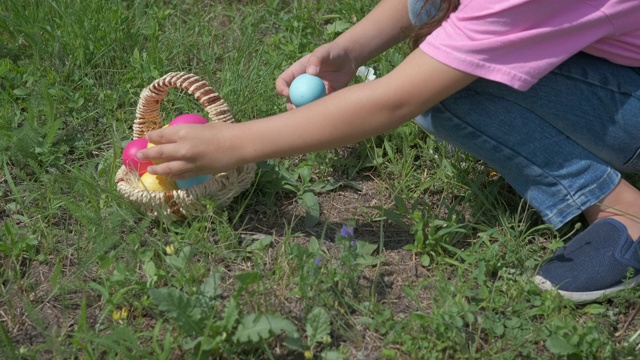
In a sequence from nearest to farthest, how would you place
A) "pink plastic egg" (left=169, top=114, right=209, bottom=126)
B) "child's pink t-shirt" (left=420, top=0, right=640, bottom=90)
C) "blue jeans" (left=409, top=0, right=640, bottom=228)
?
"child's pink t-shirt" (left=420, top=0, right=640, bottom=90), "blue jeans" (left=409, top=0, right=640, bottom=228), "pink plastic egg" (left=169, top=114, right=209, bottom=126)

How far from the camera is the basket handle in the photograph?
80.7 inches

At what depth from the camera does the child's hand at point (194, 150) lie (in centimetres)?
174

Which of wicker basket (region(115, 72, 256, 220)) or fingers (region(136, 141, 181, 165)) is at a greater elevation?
fingers (region(136, 141, 181, 165))

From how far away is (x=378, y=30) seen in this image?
2.13 metres

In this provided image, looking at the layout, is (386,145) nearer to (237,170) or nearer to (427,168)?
(427,168)

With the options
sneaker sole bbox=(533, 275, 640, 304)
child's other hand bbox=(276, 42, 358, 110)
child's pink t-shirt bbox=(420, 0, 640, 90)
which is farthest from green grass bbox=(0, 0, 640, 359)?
child's pink t-shirt bbox=(420, 0, 640, 90)

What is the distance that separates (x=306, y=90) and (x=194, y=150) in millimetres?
367

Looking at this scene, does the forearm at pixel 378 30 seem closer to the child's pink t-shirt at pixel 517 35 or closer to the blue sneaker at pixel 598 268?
the child's pink t-shirt at pixel 517 35

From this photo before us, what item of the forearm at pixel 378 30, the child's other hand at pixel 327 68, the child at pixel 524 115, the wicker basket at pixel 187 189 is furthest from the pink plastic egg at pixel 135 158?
the forearm at pixel 378 30

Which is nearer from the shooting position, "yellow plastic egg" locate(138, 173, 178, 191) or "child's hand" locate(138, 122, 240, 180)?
"child's hand" locate(138, 122, 240, 180)

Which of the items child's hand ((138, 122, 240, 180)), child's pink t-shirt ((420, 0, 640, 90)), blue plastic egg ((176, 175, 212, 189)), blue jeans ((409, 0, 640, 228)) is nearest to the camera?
child's pink t-shirt ((420, 0, 640, 90))

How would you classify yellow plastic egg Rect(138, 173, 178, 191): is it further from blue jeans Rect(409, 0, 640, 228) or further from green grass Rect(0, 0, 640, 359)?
blue jeans Rect(409, 0, 640, 228)

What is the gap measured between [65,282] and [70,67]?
0.92m

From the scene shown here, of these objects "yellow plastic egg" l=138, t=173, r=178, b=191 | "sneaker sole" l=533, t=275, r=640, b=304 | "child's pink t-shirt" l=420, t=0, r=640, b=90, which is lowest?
"sneaker sole" l=533, t=275, r=640, b=304
